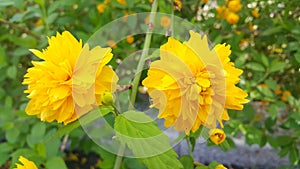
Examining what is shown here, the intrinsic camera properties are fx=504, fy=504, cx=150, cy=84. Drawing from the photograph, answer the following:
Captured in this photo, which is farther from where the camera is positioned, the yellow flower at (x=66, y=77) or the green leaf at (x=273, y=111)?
the green leaf at (x=273, y=111)

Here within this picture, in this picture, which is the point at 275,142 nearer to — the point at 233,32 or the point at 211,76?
the point at 233,32

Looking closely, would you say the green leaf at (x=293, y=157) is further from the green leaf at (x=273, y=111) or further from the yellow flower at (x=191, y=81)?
the yellow flower at (x=191, y=81)

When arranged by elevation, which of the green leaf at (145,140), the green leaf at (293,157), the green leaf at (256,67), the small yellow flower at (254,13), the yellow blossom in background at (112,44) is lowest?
the green leaf at (293,157)

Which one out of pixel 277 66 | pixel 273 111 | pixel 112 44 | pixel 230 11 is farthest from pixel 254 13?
pixel 112 44

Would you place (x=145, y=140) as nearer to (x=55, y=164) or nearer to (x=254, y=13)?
(x=55, y=164)

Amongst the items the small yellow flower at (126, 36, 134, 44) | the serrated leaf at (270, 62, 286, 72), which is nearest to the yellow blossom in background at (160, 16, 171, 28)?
the small yellow flower at (126, 36, 134, 44)

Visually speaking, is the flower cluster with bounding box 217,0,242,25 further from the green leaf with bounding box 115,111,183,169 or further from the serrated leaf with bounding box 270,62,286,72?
the green leaf with bounding box 115,111,183,169

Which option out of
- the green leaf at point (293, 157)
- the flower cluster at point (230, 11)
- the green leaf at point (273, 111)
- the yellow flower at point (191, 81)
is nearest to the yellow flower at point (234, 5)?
the flower cluster at point (230, 11)
